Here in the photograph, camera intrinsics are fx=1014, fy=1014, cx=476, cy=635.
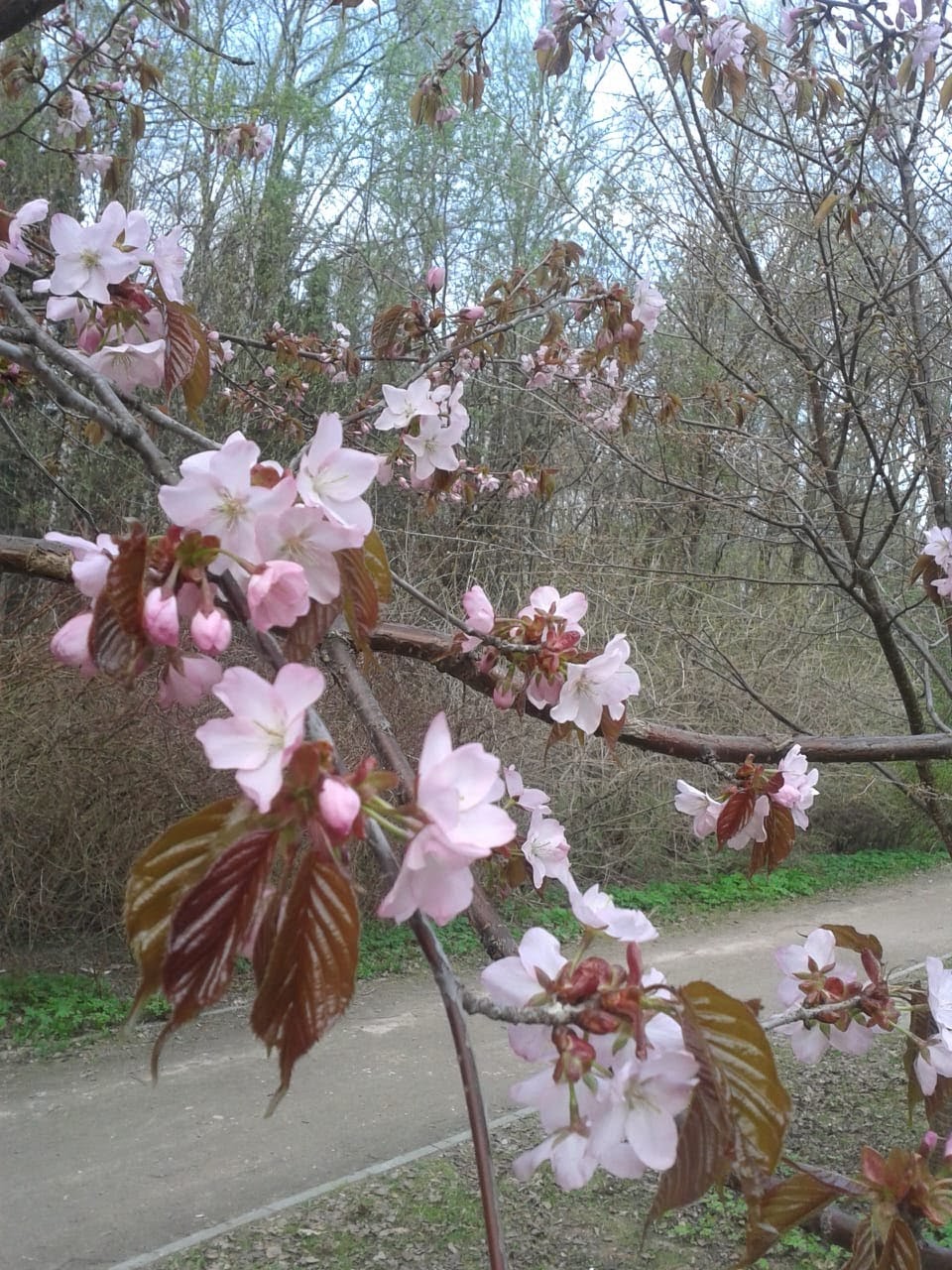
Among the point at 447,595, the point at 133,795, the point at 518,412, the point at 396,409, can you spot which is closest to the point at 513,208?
the point at 518,412

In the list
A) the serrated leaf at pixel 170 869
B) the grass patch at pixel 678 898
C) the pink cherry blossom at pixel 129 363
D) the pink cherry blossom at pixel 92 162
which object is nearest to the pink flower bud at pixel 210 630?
the serrated leaf at pixel 170 869

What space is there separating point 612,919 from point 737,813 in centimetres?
66

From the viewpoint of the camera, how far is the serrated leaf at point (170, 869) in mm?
500

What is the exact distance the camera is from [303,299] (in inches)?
293

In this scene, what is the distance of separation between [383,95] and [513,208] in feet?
4.16

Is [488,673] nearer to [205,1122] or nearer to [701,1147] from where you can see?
[701,1147]

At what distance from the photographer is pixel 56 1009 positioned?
4.30 metres

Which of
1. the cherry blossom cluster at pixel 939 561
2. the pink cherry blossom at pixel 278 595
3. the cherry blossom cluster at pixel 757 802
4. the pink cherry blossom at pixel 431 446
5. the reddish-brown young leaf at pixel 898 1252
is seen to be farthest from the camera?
the cherry blossom cluster at pixel 939 561

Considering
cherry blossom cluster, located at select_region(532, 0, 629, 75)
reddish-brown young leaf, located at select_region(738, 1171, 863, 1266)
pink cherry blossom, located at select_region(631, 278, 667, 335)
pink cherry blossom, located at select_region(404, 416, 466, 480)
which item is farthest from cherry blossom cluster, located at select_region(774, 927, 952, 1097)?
cherry blossom cluster, located at select_region(532, 0, 629, 75)

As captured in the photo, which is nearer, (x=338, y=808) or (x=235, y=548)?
(x=338, y=808)

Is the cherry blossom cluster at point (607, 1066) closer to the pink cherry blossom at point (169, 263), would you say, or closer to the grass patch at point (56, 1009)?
the pink cherry blossom at point (169, 263)

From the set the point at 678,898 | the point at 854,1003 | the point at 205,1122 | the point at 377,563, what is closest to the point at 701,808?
the point at 854,1003

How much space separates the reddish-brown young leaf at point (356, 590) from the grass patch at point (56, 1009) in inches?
158

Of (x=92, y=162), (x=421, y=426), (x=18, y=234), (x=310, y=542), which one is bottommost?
(x=310, y=542)
